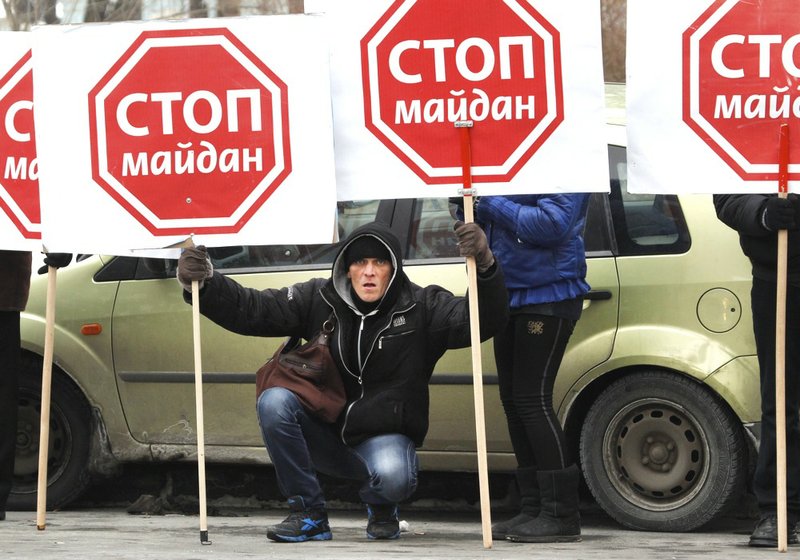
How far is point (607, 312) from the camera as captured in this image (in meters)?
6.49

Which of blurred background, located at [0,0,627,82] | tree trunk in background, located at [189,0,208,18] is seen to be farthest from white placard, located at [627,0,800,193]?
tree trunk in background, located at [189,0,208,18]

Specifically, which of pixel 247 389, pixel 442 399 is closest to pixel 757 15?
pixel 442 399

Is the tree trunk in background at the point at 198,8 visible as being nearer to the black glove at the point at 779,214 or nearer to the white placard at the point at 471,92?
the white placard at the point at 471,92

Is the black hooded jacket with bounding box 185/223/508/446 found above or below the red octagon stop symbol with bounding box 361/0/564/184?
below

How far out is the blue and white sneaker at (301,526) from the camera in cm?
593

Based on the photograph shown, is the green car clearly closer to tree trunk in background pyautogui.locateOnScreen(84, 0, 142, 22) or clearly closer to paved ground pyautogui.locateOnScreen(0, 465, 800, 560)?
paved ground pyautogui.locateOnScreen(0, 465, 800, 560)

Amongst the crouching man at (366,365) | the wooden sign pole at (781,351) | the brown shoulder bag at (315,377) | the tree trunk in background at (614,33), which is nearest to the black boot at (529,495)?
the crouching man at (366,365)

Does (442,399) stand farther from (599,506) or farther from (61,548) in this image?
(61,548)

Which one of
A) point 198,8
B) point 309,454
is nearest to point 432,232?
point 309,454

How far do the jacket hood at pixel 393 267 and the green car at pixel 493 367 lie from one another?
719 millimetres

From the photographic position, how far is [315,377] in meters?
5.97

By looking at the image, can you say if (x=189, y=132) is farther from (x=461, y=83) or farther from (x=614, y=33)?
(x=614, y=33)

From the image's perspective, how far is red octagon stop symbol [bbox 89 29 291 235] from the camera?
568 cm

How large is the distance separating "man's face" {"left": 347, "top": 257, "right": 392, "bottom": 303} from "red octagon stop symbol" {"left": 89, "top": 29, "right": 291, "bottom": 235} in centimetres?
50
